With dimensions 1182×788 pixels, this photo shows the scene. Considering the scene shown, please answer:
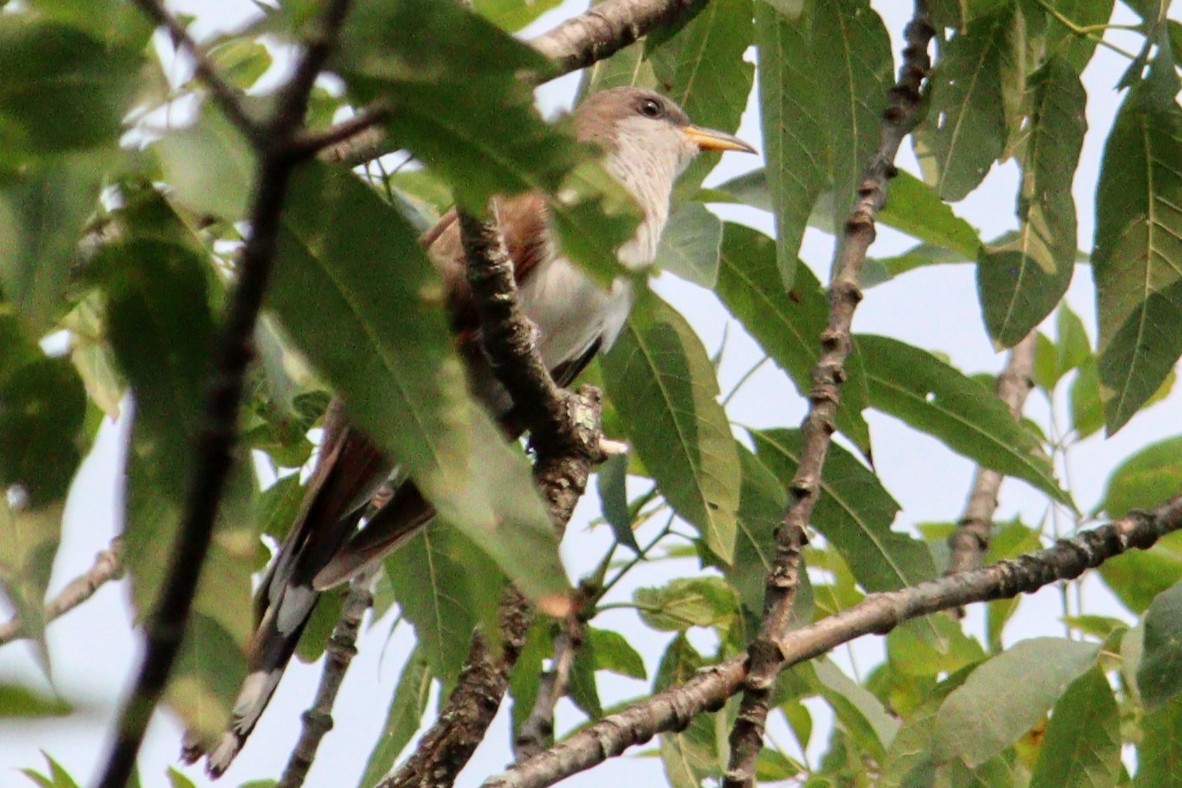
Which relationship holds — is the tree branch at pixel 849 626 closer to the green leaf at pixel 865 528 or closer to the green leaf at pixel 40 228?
the green leaf at pixel 865 528

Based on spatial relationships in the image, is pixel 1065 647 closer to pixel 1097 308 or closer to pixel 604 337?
pixel 1097 308

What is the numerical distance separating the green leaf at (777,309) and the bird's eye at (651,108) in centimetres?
148

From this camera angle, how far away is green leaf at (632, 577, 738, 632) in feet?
11.8

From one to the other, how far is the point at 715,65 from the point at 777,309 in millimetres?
533

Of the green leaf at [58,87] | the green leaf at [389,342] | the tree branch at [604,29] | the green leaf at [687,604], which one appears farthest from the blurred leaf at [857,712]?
the green leaf at [58,87]

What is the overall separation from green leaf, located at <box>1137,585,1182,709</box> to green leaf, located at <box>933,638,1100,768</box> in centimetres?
30

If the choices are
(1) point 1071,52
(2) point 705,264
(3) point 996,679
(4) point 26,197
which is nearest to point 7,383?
(4) point 26,197

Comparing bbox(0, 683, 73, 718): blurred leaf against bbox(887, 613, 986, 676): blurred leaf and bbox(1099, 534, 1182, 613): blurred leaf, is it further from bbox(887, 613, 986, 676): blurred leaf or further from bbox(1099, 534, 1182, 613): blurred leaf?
bbox(1099, 534, 1182, 613): blurred leaf

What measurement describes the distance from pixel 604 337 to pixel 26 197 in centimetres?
200

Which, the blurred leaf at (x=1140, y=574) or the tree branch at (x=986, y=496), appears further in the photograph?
the tree branch at (x=986, y=496)

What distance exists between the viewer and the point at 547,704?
9.02 ft

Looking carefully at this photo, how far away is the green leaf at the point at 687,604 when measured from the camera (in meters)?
3.61

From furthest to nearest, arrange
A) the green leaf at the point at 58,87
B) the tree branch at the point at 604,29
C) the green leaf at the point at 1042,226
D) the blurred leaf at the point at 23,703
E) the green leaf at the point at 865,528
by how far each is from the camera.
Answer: the green leaf at the point at 865,528 → the green leaf at the point at 1042,226 → the tree branch at the point at 604,29 → the green leaf at the point at 58,87 → the blurred leaf at the point at 23,703

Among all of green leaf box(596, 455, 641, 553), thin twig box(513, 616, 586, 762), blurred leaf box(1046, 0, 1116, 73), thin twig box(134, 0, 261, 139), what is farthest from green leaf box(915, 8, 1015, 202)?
thin twig box(134, 0, 261, 139)
